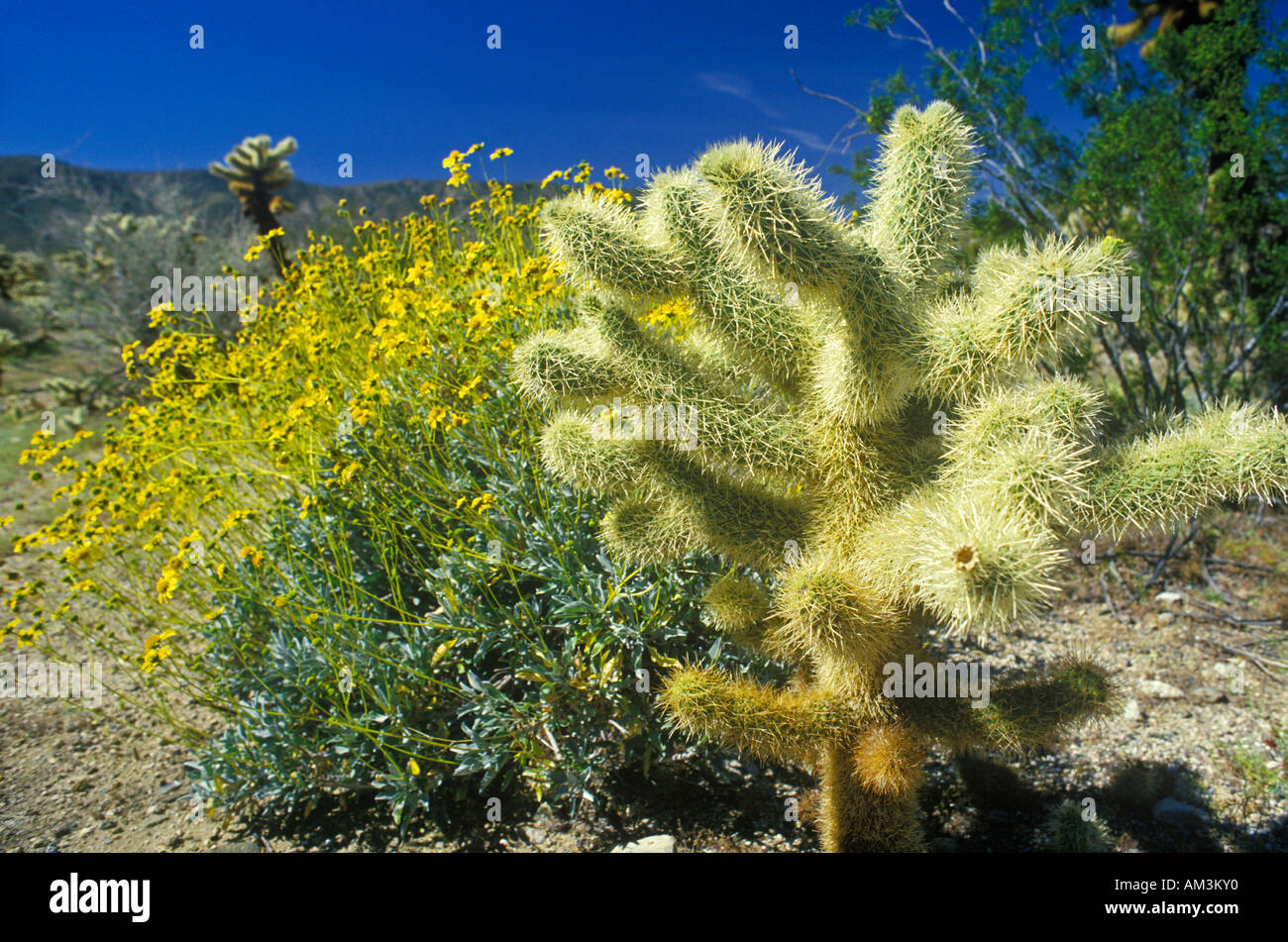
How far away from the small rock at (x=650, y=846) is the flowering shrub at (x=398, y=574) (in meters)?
0.27

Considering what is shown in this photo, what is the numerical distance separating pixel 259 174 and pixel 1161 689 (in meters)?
13.6

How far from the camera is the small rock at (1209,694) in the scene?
3705mm

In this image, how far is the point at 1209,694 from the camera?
3744 mm

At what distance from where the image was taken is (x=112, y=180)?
25.8 m

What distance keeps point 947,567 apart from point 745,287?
1.05 m

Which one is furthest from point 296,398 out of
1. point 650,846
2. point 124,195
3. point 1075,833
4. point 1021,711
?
point 124,195

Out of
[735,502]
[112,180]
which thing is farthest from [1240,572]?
[112,180]

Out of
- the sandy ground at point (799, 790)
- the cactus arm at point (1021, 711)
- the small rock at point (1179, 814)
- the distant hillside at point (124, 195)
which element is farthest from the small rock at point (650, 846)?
the distant hillside at point (124, 195)

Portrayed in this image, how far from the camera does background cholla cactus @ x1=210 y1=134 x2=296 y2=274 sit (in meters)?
12.0

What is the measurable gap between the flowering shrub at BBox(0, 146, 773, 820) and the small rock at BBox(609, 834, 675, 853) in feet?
0.89

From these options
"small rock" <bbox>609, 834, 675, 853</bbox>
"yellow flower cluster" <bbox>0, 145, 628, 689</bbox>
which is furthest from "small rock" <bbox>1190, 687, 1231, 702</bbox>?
"yellow flower cluster" <bbox>0, 145, 628, 689</bbox>

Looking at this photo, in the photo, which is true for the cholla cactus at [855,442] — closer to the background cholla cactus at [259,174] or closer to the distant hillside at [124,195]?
the background cholla cactus at [259,174]

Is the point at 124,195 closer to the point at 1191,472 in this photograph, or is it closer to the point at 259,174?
the point at 259,174

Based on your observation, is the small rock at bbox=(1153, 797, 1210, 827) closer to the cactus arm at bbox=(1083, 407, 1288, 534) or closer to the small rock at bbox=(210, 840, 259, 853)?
the cactus arm at bbox=(1083, 407, 1288, 534)
